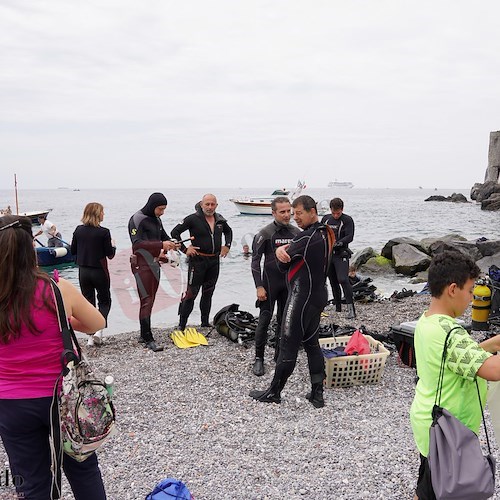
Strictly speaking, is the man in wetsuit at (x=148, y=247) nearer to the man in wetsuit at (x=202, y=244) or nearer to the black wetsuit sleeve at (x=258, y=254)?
the man in wetsuit at (x=202, y=244)

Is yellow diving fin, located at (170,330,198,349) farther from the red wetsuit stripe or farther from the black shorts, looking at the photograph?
the black shorts

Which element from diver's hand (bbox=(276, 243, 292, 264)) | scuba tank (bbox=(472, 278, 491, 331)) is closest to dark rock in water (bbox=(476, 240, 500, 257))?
scuba tank (bbox=(472, 278, 491, 331))

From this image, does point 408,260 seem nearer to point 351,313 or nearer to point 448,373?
point 351,313

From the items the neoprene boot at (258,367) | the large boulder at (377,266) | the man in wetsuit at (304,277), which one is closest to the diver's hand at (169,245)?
the neoprene boot at (258,367)

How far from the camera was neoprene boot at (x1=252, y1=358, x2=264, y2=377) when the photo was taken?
17.5ft

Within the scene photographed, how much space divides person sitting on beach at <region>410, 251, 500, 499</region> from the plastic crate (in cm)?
264

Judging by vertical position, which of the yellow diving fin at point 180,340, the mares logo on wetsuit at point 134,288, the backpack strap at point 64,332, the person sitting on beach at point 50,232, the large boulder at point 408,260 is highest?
the backpack strap at point 64,332

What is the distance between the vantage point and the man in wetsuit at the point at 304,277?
13.7ft

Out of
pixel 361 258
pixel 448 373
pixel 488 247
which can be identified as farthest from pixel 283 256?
pixel 488 247

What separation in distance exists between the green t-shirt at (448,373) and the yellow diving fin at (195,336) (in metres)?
4.70

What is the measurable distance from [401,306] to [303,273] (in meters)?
5.48

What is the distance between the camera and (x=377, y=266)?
16.5 m

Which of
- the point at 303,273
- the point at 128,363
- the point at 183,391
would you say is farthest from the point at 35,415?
the point at 128,363

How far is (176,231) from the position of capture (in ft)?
22.2
